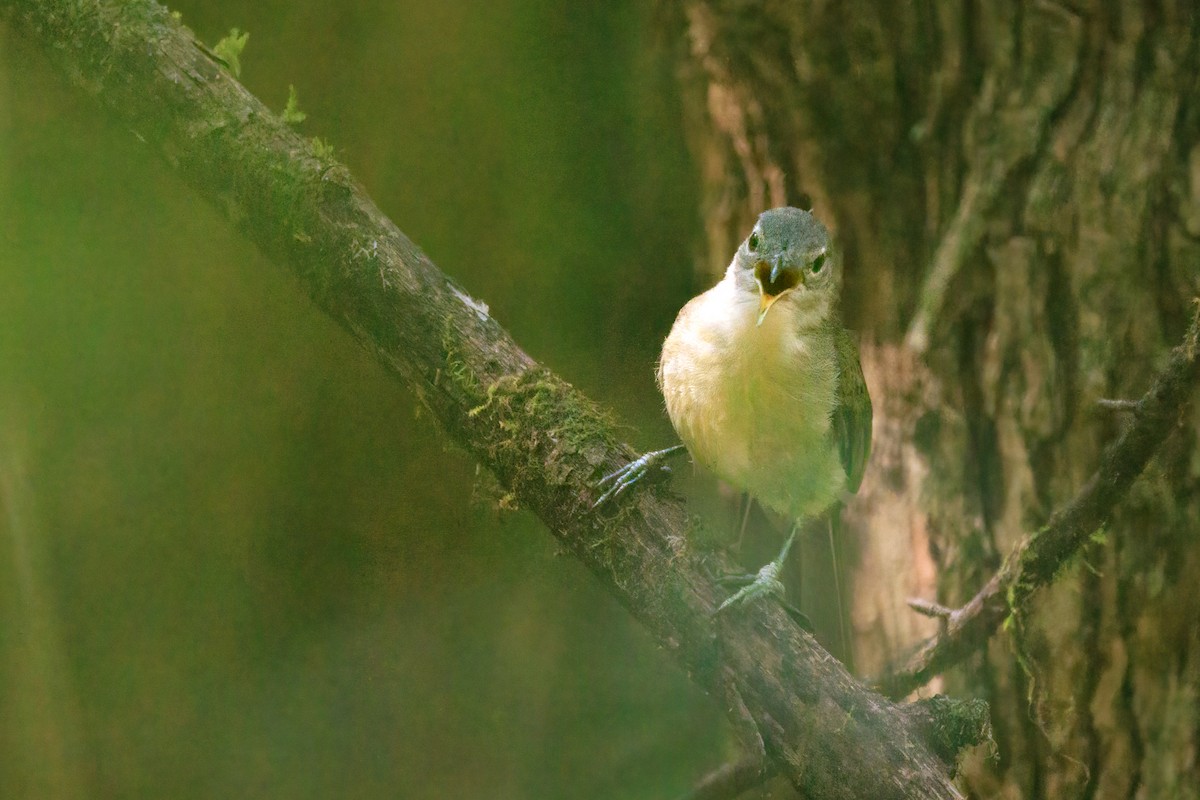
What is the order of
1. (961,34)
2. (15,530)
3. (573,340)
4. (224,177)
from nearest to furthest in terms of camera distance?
(224,177) < (15,530) < (961,34) < (573,340)

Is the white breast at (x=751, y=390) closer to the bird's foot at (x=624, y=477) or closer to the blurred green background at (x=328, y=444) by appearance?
the bird's foot at (x=624, y=477)

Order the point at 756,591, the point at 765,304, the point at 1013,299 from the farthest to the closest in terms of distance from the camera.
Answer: the point at 1013,299 < the point at 765,304 < the point at 756,591

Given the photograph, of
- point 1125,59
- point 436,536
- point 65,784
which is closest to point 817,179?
point 1125,59

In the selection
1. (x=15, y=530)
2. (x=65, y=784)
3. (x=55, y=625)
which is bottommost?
(x=65, y=784)

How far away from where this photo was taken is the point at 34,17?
1.52 m

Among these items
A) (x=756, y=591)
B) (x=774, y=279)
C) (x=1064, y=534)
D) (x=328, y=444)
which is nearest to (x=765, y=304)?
(x=774, y=279)

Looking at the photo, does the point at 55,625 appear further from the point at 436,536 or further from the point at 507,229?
the point at 507,229

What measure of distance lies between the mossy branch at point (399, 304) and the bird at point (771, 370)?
17 cm

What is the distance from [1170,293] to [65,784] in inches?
87.4

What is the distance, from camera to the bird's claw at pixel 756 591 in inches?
56.4

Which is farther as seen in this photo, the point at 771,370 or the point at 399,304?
the point at 771,370

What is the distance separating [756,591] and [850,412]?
49cm

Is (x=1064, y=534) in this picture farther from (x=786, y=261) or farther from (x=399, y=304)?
(x=399, y=304)

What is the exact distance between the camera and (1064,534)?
1530 mm
